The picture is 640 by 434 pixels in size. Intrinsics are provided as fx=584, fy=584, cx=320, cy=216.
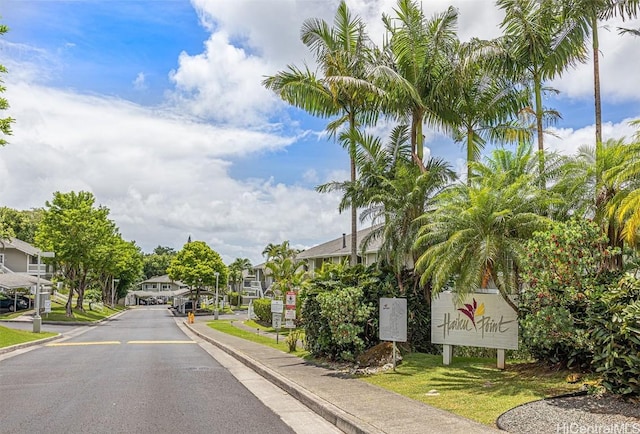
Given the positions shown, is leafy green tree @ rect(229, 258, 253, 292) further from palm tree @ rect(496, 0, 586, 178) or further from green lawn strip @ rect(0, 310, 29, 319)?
palm tree @ rect(496, 0, 586, 178)

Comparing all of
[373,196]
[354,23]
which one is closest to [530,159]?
[373,196]

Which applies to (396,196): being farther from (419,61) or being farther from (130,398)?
(130,398)

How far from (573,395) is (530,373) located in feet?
8.40

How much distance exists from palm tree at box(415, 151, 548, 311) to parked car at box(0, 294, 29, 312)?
49.6 m

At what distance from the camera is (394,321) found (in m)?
13.8

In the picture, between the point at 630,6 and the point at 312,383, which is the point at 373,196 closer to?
the point at 312,383

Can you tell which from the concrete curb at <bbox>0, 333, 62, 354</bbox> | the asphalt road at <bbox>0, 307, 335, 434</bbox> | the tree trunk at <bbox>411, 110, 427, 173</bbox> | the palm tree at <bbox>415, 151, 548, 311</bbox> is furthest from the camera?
the concrete curb at <bbox>0, 333, 62, 354</bbox>

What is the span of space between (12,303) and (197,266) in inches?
932

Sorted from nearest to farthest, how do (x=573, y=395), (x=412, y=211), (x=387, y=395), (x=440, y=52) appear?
(x=573, y=395) < (x=387, y=395) < (x=412, y=211) < (x=440, y=52)

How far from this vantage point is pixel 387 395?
420 inches

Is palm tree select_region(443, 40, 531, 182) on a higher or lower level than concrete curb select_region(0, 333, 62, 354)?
higher

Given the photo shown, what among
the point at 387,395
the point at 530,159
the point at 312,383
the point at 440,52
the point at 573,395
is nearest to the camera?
the point at 573,395

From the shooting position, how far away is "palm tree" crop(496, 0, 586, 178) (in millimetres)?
16375

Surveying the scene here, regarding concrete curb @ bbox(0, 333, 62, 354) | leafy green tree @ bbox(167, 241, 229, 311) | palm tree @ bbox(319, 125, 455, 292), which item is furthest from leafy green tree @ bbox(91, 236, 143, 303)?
palm tree @ bbox(319, 125, 455, 292)
